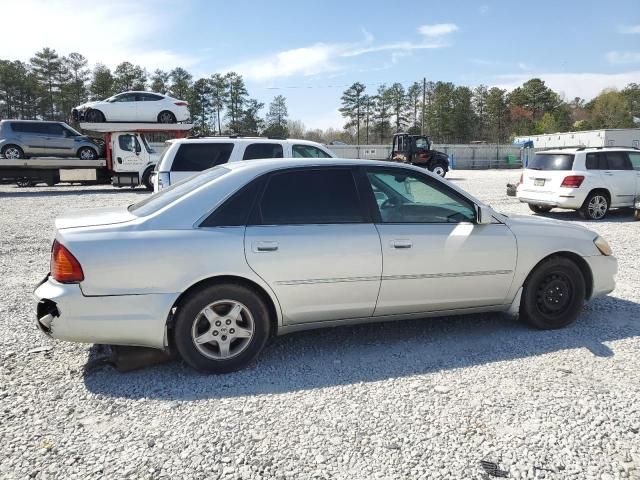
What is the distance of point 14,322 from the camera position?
456 centimetres

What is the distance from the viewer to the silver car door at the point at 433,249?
382 cm

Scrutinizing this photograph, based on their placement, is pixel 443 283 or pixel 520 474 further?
pixel 443 283

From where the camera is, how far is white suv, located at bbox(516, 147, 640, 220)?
11.1 meters

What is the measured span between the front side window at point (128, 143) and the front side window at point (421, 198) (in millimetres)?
17046

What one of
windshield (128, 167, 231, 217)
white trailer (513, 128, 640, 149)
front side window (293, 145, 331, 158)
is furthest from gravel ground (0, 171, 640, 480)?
white trailer (513, 128, 640, 149)

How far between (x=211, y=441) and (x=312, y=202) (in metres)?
1.86

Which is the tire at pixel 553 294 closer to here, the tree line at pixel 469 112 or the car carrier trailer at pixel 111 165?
the car carrier trailer at pixel 111 165

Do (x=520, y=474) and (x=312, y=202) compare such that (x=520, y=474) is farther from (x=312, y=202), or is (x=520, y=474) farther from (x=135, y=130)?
(x=135, y=130)

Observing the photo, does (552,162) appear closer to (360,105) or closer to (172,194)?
(172,194)

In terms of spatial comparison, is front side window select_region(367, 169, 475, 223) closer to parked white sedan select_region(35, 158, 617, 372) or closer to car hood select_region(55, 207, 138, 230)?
parked white sedan select_region(35, 158, 617, 372)

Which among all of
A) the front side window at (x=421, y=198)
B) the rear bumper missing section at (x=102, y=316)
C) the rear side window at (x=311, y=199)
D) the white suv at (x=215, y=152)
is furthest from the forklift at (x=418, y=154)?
the rear bumper missing section at (x=102, y=316)

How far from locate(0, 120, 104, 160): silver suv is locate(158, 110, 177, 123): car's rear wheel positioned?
3.33 m

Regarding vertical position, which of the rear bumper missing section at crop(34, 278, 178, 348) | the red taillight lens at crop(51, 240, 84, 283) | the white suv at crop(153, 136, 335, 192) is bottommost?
the rear bumper missing section at crop(34, 278, 178, 348)

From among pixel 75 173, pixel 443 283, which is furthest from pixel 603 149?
pixel 75 173
